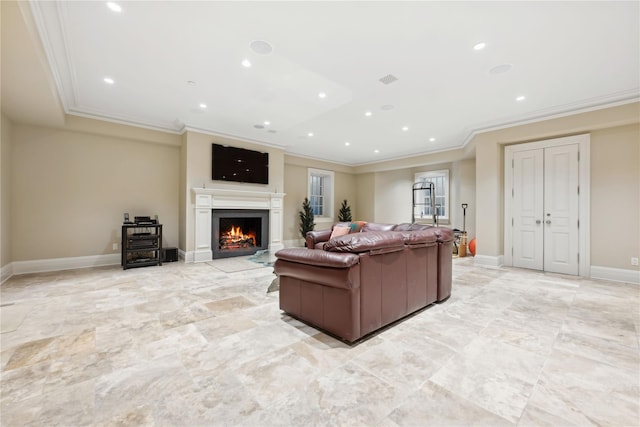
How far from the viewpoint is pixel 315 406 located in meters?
1.49

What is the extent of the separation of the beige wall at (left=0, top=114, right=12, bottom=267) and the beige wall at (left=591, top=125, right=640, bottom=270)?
949 cm

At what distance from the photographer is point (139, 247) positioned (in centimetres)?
500

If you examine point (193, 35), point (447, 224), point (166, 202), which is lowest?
point (447, 224)

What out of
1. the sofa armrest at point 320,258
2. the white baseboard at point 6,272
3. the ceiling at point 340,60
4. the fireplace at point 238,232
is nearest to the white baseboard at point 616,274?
the ceiling at point 340,60

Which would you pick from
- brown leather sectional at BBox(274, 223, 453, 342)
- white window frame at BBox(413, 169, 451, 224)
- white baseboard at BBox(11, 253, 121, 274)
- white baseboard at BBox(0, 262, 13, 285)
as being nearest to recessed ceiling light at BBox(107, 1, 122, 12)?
brown leather sectional at BBox(274, 223, 453, 342)

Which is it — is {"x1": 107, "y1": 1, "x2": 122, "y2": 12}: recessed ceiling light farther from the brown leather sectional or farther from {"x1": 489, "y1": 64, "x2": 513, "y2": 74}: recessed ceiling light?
{"x1": 489, "y1": 64, "x2": 513, "y2": 74}: recessed ceiling light

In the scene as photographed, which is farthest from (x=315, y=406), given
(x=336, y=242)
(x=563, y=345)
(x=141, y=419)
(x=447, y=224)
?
(x=447, y=224)

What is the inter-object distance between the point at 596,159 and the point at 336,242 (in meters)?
5.20

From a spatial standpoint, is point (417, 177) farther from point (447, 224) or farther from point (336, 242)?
point (336, 242)

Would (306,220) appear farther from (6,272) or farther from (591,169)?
(591,169)

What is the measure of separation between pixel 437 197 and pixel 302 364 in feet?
27.2

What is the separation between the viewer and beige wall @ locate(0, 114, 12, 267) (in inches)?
161

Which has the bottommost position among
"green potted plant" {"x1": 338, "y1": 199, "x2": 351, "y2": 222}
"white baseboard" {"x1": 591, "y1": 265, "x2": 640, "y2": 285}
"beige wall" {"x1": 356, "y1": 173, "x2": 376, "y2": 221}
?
"white baseboard" {"x1": 591, "y1": 265, "x2": 640, "y2": 285}

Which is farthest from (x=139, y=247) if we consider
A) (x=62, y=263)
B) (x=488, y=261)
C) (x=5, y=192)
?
(x=488, y=261)
